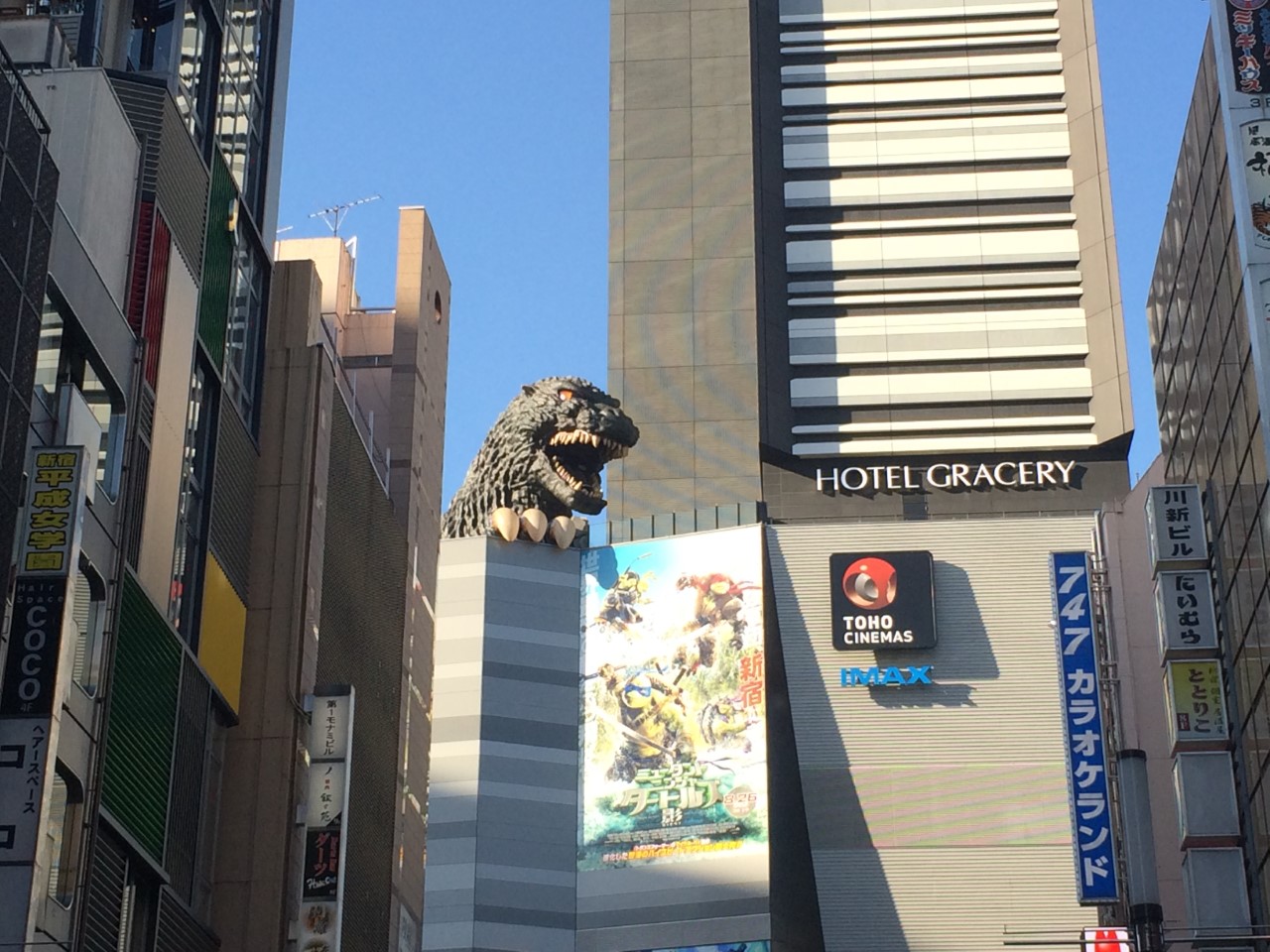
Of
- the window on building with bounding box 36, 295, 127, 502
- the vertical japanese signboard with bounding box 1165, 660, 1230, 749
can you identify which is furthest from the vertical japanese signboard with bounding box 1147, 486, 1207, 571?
the window on building with bounding box 36, 295, 127, 502

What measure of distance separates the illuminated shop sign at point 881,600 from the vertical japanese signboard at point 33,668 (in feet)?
149

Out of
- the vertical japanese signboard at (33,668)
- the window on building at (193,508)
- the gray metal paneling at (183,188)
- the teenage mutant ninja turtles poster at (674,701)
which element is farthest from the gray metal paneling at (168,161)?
the teenage mutant ninja turtles poster at (674,701)

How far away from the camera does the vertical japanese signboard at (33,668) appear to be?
91.9 ft

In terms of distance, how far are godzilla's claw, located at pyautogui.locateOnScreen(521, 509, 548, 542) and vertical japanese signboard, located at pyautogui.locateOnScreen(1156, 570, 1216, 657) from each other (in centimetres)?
2931

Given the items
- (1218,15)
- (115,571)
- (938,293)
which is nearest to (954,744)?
(938,293)

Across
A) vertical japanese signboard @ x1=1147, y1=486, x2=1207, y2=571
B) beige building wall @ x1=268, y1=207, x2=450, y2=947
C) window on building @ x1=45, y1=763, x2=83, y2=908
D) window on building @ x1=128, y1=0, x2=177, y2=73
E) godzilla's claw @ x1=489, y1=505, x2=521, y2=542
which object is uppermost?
beige building wall @ x1=268, y1=207, x2=450, y2=947

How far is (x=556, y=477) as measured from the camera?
67.5 metres

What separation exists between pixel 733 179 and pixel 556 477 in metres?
30.6

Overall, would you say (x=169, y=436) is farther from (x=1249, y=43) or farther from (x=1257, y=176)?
(x=1249, y=43)

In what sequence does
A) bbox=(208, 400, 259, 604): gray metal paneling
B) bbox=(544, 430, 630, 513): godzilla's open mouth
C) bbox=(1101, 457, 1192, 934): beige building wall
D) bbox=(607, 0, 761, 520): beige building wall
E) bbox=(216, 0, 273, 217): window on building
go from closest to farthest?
bbox=(208, 400, 259, 604): gray metal paneling → bbox=(216, 0, 273, 217): window on building → bbox=(1101, 457, 1192, 934): beige building wall → bbox=(544, 430, 630, 513): godzilla's open mouth → bbox=(607, 0, 761, 520): beige building wall

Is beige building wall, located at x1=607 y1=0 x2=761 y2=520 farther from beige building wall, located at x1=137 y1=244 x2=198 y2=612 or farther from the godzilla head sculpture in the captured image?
beige building wall, located at x1=137 y1=244 x2=198 y2=612

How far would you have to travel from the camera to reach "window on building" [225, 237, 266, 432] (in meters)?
46.3

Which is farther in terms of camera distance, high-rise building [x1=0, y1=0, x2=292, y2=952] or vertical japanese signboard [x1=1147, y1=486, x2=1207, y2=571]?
vertical japanese signboard [x1=1147, y1=486, x2=1207, y2=571]

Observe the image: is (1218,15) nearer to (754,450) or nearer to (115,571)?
(115,571)
